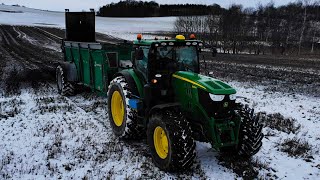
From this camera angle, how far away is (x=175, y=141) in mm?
6203

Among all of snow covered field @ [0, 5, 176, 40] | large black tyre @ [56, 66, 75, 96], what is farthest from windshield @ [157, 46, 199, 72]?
snow covered field @ [0, 5, 176, 40]

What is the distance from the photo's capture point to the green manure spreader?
6406mm

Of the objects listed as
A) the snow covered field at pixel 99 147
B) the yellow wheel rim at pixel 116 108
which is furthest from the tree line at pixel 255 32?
the yellow wheel rim at pixel 116 108

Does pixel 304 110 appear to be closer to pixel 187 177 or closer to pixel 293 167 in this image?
pixel 293 167

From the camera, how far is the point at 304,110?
11820 mm

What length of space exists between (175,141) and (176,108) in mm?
989

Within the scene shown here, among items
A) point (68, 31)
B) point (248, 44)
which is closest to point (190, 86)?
point (68, 31)

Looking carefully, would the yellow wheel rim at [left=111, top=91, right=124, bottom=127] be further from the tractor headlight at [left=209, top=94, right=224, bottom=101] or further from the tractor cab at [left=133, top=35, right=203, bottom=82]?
the tractor headlight at [left=209, top=94, right=224, bottom=101]

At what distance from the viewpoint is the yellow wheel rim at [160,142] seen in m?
6.79

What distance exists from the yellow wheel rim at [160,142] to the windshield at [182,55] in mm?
1588

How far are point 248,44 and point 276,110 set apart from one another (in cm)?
3515

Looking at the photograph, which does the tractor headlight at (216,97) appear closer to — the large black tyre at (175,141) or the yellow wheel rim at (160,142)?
the large black tyre at (175,141)

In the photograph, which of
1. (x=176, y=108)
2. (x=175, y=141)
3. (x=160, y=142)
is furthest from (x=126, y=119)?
(x=175, y=141)

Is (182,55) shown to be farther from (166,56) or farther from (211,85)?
(211,85)
